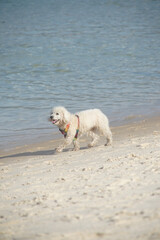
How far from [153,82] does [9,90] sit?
17.8 ft

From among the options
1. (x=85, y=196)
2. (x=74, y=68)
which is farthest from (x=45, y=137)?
(x=74, y=68)

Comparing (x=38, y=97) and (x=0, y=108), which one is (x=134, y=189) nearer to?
(x=0, y=108)

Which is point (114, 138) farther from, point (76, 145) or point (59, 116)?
point (59, 116)

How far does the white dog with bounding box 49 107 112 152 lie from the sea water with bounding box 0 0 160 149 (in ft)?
5.42

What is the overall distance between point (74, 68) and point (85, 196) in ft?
49.4

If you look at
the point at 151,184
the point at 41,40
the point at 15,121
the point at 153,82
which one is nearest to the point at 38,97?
the point at 15,121

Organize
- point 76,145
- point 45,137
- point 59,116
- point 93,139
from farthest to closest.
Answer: point 45,137, point 93,139, point 76,145, point 59,116

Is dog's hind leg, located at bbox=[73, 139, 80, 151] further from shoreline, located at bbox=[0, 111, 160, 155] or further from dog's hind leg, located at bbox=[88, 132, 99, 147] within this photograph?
shoreline, located at bbox=[0, 111, 160, 155]

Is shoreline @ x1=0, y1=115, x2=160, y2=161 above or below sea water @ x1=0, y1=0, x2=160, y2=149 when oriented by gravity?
below

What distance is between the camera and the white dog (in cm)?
802

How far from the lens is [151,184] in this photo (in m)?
4.56

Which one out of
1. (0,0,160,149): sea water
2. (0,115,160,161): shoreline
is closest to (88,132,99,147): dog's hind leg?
(0,115,160,161): shoreline

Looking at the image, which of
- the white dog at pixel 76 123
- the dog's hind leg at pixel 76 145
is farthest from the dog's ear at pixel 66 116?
the dog's hind leg at pixel 76 145

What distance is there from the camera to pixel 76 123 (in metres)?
8.24
